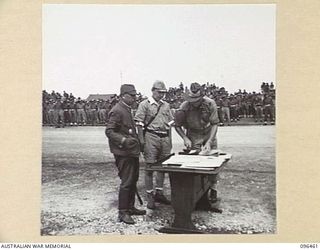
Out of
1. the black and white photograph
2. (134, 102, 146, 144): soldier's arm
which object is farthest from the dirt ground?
(134, 102, 146, 144): soldier's arm

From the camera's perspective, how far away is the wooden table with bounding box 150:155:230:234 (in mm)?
1580

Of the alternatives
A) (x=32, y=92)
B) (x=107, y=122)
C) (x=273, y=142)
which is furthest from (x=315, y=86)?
(x=32, y=92)

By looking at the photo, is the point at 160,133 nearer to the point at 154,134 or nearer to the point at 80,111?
the point at 154,134

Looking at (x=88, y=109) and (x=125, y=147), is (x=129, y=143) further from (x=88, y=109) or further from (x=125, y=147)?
(x=88, y=109)

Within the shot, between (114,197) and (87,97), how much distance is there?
1.04 feet

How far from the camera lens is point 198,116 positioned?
65.8 inches

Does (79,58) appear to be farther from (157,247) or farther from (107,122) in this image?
(157,247)

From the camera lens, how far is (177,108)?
1664 mm

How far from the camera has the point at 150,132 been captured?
167cm

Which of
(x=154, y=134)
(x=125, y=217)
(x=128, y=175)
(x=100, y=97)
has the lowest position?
A: (x=125, y=217)

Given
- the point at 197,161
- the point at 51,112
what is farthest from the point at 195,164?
the point at 51,112

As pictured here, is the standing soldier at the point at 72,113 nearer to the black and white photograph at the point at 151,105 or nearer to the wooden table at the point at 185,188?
the black and white photograph at the point at 151,105

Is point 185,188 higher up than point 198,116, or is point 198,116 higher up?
point 198,116

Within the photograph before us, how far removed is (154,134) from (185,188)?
20 centimetres
